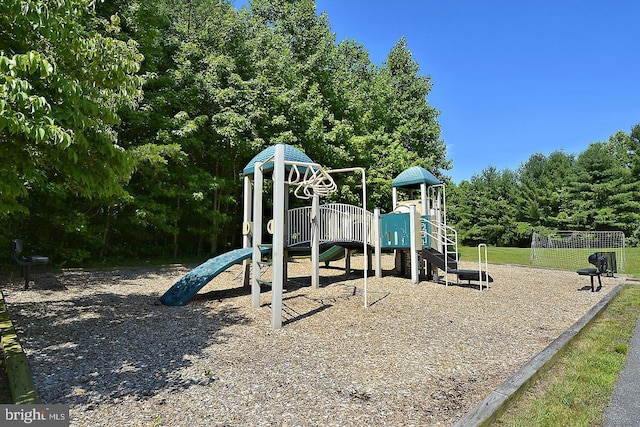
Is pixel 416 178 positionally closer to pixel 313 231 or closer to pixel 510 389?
pixel 313 231

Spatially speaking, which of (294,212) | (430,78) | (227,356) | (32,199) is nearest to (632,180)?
(430,78)

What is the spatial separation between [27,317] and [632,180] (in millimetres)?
41604

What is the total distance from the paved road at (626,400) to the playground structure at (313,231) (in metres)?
3.79

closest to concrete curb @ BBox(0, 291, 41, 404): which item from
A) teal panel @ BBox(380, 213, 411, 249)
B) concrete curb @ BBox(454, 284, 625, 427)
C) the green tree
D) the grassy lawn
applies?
the green tree

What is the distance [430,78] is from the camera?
96.3 feet

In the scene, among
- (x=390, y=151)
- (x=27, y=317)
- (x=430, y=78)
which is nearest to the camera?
(x=27, y=317)

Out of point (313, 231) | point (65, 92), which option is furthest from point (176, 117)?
point (65, 92)

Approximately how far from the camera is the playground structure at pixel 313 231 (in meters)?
6.85

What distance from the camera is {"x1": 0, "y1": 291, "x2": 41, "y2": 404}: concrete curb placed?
115 inches

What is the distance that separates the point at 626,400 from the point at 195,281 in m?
6.85

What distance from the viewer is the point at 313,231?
9242mm

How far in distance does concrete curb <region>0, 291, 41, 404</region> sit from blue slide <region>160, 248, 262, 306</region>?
280cm

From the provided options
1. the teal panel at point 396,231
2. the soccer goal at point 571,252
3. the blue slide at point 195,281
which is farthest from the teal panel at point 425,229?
the soccer goal at point 571,252

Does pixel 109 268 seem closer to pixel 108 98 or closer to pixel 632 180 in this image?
pixel 108 98
